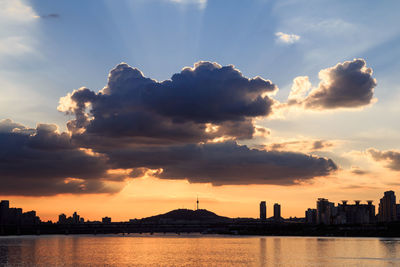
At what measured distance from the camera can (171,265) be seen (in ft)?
529

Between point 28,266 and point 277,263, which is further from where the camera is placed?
point 277,263

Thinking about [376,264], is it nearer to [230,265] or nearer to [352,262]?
A: [352,262]

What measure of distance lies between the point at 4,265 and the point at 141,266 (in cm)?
3877

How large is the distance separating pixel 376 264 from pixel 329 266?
51.4 ft

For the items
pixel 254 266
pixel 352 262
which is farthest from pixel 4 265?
pixel 352 262

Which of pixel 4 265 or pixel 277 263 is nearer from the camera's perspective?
pixel 4 265

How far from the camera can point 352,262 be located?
164 m

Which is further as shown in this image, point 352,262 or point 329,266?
point 352,262

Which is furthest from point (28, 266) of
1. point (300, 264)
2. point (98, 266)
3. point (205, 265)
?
point (300, 264)

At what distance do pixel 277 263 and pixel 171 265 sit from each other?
106 ft

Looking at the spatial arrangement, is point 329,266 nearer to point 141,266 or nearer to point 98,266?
point 141,266

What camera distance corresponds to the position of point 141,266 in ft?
522

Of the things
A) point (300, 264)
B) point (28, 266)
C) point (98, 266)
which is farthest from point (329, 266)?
point (28, 266)

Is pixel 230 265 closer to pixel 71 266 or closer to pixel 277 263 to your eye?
pixel 277 263
